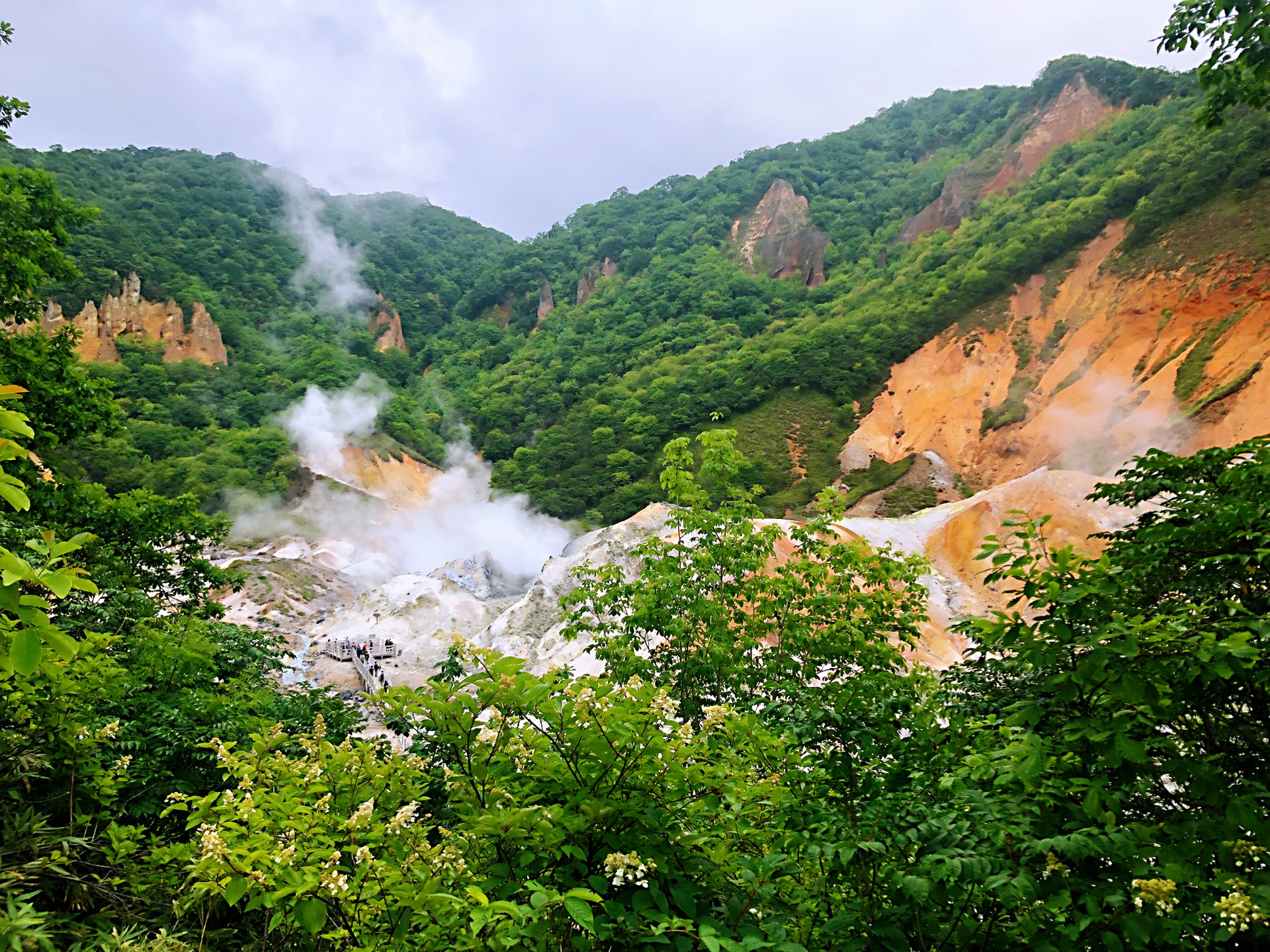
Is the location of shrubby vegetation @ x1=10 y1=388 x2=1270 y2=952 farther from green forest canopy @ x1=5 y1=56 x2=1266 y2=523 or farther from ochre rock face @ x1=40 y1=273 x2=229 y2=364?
ochre rock face @ x1=40 y1=273 x2=229 y2=364

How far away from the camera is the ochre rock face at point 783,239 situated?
53469 millimetres

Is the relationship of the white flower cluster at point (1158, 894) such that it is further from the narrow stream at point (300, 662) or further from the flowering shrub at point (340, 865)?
the narrow stream at point (300, 662)

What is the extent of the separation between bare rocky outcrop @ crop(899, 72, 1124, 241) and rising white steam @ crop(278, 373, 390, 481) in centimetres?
4186

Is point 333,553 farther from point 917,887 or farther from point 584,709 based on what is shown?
point 917,887

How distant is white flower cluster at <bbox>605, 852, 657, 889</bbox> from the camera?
1942 mm

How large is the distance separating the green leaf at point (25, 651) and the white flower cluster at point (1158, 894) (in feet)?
8.56

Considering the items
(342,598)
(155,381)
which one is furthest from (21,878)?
(155,381)

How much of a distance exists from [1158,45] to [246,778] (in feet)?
32.3

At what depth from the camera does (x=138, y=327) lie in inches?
1758

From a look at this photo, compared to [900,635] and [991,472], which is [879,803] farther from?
[991,472]

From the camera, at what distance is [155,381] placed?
42062 mm

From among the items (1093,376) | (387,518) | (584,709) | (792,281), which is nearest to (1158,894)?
(584,709)

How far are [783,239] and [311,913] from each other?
58.6 metres

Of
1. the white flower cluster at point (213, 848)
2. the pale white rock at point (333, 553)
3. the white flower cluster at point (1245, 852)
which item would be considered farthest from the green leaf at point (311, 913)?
the pale white rock at point (333, 553)
